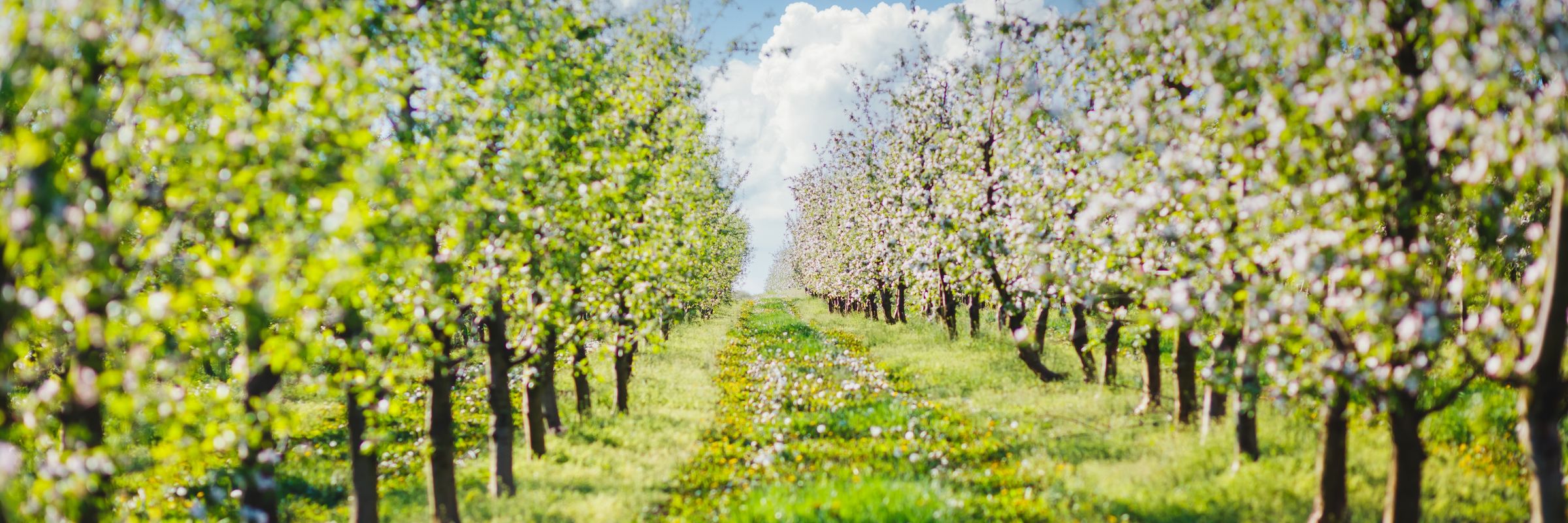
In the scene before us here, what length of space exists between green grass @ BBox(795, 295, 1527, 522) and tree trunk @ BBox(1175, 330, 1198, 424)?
34 cm

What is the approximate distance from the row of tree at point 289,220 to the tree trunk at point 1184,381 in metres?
8.87

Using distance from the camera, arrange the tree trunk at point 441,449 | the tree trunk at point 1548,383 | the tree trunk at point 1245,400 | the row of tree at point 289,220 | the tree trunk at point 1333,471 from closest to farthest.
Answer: the row of tree at point 289,220, the tree trunk at point 1548,383, the tree trunk at point 1333,471, the tree trunk at point 1245,400, the tree trunk at point 441,449

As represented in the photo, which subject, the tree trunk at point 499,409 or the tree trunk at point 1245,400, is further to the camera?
the tree trunk at point 499,409

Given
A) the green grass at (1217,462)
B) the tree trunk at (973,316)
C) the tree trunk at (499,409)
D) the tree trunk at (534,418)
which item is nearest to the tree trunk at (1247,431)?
the green grass at (1217,462)

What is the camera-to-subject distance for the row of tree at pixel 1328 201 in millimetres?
5039

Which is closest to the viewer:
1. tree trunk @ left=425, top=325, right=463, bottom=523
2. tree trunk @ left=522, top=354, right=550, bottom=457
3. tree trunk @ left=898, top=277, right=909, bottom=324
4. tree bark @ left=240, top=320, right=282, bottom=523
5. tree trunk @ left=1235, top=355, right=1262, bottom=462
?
tree bark @ left=240, top=320, right=282, bottom=523

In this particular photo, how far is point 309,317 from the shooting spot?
4.57 meters

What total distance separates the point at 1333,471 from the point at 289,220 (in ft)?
32.5

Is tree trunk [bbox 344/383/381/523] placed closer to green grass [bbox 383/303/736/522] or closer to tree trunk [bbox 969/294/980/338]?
green grass [bbox 383/303/736/522]

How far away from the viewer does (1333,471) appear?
25.5ft

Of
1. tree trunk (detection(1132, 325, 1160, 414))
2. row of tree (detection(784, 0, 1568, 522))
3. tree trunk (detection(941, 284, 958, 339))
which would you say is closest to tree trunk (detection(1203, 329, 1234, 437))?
row of tree (detection(784, 0, 1568, 522))

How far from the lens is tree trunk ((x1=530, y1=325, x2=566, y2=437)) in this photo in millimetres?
12344

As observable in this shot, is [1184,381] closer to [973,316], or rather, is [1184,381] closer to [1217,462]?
[1217,462]

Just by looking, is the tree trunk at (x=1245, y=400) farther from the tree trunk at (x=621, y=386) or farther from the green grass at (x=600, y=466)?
the tree trunk at (x=621, y=386)
